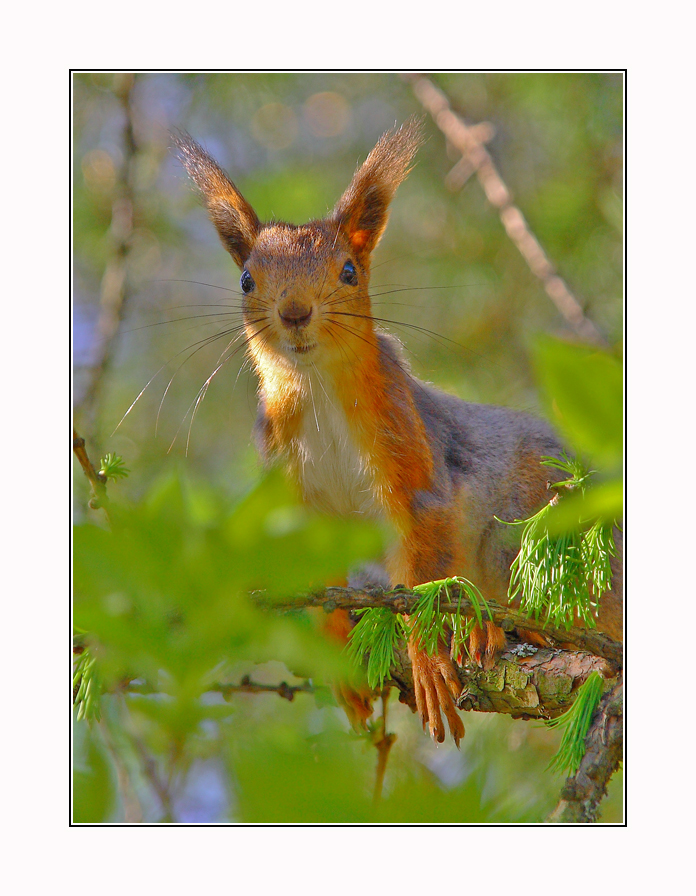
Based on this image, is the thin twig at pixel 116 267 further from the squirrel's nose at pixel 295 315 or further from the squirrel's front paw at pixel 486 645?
the squirrel's front paw at pixel 486 645

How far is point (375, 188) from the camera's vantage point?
1.47 metres

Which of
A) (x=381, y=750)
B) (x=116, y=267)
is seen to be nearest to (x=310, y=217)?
(x=116, y=267)

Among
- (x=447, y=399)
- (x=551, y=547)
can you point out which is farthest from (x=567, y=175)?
(x=551, y=547)

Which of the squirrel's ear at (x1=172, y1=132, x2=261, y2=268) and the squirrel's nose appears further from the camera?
the squirrel's ear at (x1=172, y1=132, x2=261, y2=268)

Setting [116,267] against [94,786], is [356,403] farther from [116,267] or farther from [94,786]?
[116,267]

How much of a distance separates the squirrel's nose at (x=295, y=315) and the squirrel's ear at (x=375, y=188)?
0.27 metres

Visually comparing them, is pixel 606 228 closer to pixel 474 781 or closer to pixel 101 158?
pixel 101 158

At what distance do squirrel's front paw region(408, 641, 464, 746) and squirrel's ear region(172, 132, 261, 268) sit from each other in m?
0.79

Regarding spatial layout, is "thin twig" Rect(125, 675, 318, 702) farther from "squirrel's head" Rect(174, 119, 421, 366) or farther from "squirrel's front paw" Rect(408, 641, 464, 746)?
"squirrel's head" Rect(174, 119, 421, 366)

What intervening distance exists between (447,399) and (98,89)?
3.27 feet

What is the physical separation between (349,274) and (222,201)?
270 millimetres

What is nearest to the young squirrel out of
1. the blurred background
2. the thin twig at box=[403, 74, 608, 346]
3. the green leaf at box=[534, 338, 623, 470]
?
the blurred background

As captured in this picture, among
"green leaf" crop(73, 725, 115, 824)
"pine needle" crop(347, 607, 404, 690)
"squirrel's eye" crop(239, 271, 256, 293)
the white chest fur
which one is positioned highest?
"squirrel's eye" crop(239, 271, 256, 293)

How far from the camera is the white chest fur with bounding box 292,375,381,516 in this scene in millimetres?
1480
